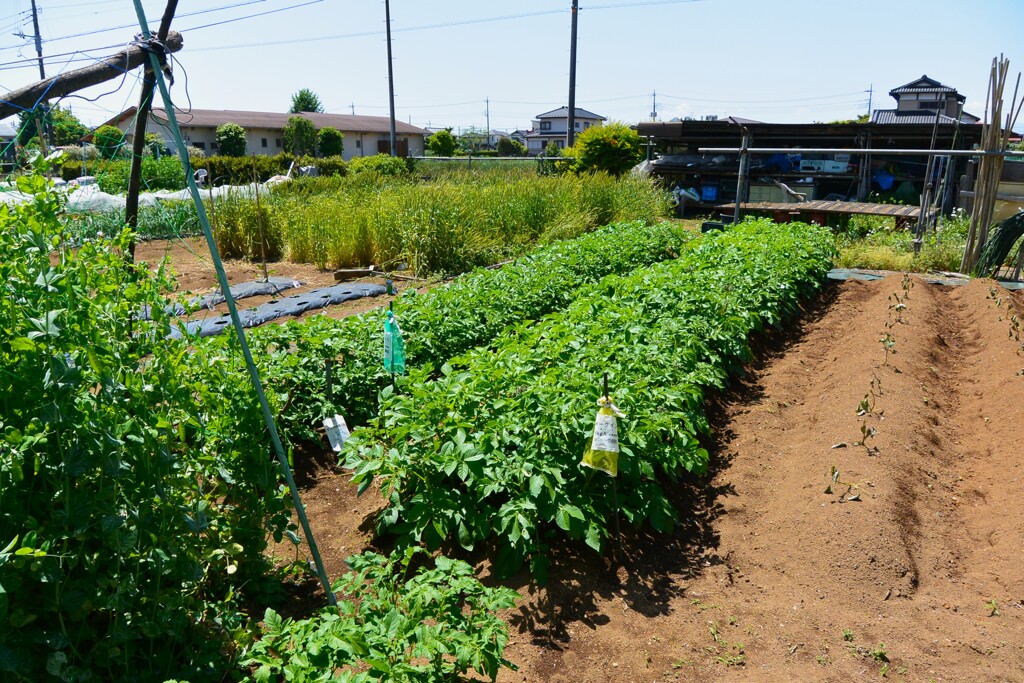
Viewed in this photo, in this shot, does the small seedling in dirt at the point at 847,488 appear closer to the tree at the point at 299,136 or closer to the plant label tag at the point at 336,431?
the plant label tag at the point at 336,431

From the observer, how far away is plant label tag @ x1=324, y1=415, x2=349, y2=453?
3805mm

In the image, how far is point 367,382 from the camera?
4523mm

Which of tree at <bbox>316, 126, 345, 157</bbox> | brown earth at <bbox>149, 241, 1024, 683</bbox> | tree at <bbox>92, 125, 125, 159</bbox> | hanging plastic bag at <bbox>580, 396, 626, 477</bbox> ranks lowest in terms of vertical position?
brown earth at <bbox>149, 241, 1024, 683</bbox>

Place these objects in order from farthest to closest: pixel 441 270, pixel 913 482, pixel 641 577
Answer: pixel 441 270 → pixel 913 482 → pixel 641 577

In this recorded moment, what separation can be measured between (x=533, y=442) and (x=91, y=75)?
2327mm

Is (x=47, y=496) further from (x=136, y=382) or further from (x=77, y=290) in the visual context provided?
(x=77, y=290)

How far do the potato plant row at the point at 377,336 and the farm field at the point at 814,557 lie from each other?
46cm

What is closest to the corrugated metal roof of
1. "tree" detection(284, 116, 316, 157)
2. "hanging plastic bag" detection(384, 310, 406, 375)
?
"tree" detection(284, 116, 316, 157)

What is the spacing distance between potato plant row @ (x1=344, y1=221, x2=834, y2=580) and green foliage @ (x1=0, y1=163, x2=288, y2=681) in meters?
0.97

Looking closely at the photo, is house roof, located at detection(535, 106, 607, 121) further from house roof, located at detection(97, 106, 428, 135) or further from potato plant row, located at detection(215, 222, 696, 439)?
potato plant row, located at detection(215, 222, 696, 439)

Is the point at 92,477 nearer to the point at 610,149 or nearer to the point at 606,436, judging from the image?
the point at 606,436

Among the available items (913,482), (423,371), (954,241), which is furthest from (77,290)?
(954,241)

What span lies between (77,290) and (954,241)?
11228mm

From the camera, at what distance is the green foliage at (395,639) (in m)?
1.97
